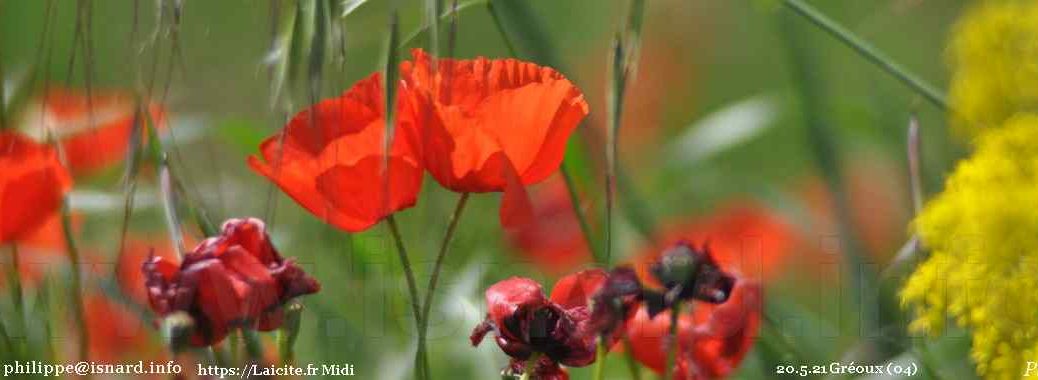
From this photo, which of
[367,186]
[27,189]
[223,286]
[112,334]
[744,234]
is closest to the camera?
[223,286]

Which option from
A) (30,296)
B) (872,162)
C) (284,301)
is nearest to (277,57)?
(284,301)

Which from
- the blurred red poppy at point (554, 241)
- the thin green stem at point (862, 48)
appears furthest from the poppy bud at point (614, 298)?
the blurred red poppy at point (554, 241)

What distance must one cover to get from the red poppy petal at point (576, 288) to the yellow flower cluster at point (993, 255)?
0.18m

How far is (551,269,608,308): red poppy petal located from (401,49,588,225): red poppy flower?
0.04 metres

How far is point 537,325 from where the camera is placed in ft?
2.45

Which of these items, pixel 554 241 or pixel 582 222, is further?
pixel 554 241

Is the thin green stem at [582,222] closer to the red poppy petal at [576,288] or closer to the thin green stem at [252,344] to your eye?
the red poppy petal at [576,288]

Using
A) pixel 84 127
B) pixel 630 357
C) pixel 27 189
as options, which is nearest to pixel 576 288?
pixel 630 357

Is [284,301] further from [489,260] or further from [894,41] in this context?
[894,41]

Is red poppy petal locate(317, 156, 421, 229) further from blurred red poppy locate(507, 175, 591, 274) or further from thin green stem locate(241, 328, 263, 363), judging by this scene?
blurred red poppy locate(507, 175, 591, 274)

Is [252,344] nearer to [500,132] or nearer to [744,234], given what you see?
[500,132]

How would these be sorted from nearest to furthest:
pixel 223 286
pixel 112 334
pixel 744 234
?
pixel 223 286 < pixel 112 334 < pixel 744 234

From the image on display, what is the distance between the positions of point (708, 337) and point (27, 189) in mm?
343

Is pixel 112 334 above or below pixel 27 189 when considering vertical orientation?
below
